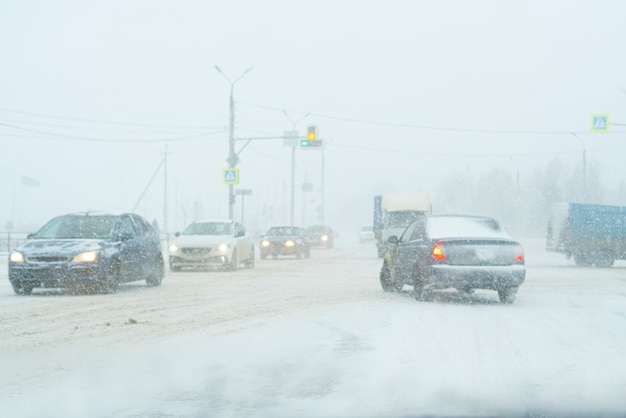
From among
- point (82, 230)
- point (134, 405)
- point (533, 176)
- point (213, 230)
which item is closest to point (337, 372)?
point (134, 405)

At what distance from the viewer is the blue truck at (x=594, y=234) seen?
107ft

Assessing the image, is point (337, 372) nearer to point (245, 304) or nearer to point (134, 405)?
point (134, 405)

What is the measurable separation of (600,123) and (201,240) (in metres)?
20.8

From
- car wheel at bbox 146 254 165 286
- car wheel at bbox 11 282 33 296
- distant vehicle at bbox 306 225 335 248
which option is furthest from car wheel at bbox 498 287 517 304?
distant vehicle at bbox 306 225 335 248

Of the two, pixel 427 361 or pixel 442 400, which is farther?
pixel 427 361

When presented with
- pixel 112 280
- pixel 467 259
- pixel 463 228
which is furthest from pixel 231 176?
pixel 467 259

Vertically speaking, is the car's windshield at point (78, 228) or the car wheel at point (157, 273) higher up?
the car's windshield at point (78, 228)

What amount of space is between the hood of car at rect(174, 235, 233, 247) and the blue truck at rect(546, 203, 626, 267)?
14551mm

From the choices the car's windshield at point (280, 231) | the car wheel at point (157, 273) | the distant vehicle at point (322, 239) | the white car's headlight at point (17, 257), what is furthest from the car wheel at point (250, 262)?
the distant vehicle at point (322, 239)

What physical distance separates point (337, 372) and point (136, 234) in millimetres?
11578

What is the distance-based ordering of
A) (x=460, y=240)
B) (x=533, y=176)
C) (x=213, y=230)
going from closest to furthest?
(x=460, y=240)
(x=213, y=230)
(x=533, y=176)

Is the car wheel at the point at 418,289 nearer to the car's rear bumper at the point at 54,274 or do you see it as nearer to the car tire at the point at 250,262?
the car's rear bumper at the point at 54,274

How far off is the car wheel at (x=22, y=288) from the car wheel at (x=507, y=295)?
8.87m

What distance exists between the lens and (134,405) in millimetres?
6582
